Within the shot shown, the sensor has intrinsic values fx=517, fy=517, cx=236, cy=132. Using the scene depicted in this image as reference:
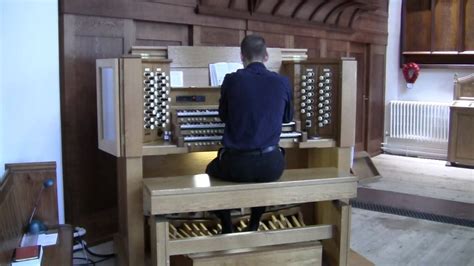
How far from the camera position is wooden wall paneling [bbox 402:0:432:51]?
7.56 meters

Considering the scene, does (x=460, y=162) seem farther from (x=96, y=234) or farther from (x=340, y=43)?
(x=96, y=234)

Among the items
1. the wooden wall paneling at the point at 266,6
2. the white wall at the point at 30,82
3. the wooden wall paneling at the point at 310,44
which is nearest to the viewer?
the white wall at the point at 30,82

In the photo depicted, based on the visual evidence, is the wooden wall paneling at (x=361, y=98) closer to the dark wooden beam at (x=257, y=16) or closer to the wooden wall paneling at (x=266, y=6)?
the dark wooden beam at (x=257, y=16)

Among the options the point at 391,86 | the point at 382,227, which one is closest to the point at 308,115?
the point at 382,227

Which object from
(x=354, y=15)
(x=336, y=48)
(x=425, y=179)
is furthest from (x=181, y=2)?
(x=425, y=179)

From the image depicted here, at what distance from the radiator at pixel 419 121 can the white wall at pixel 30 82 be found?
5.59 meters

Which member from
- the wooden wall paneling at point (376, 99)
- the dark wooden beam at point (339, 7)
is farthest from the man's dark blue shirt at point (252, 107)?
the wooden wall paneling at point (376, 99)

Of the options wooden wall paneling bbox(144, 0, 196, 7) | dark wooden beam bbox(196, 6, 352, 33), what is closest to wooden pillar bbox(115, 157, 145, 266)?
wooden wall paneling bbox(144, 0, 196, 7)

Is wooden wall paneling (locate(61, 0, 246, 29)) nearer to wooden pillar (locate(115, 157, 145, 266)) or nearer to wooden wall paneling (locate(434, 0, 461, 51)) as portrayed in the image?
wooden pillar (locate(115, 157, 145, 266))

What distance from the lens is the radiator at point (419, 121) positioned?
7348mm

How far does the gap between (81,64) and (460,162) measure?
525 centimetres

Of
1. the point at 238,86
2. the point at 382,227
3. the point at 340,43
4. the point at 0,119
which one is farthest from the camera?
the point at 340,43

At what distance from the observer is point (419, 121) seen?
24.8ft

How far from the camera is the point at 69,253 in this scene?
8.91 feet
